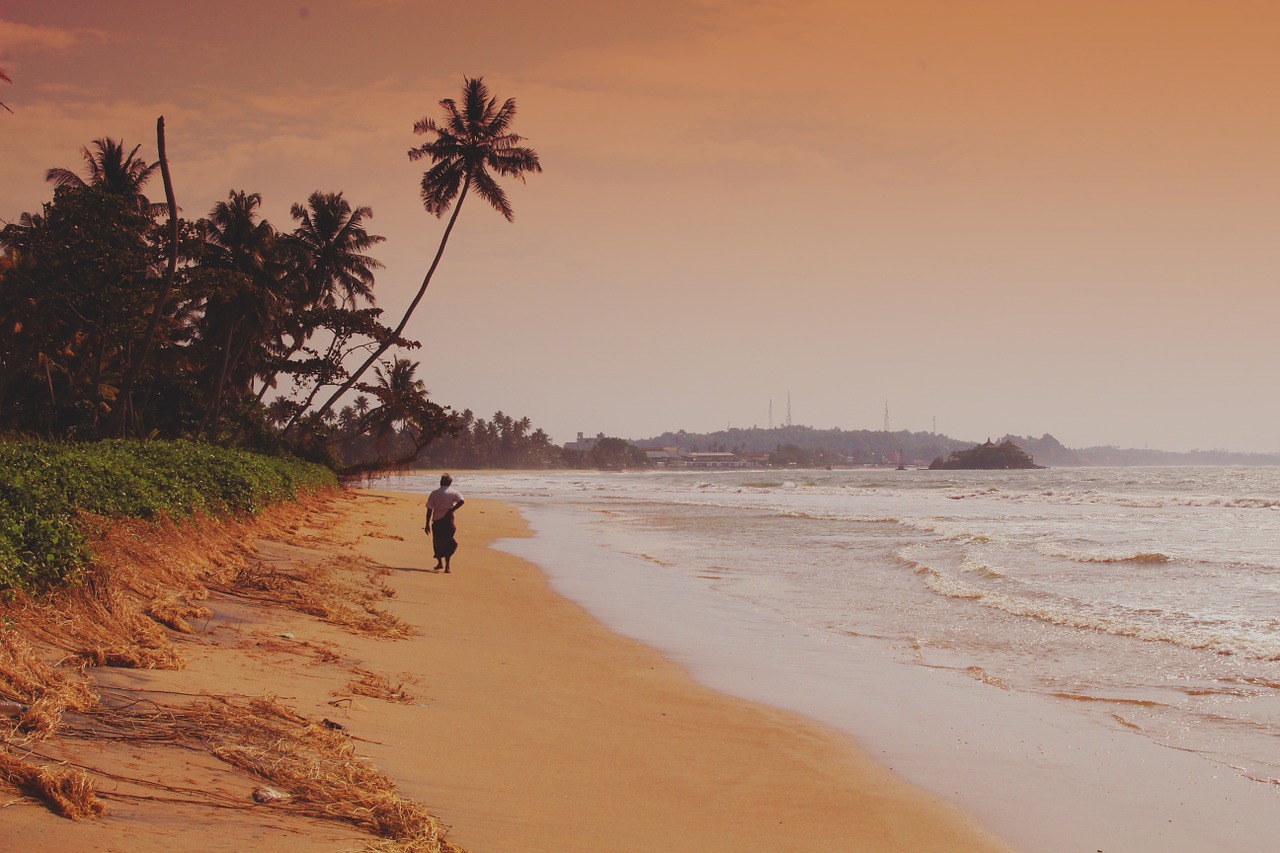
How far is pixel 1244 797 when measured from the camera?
5246 mm

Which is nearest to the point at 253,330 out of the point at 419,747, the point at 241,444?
the point at 241,444

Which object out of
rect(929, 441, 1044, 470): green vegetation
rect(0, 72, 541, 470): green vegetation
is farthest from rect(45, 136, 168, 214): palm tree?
rect(929, 441, 1044, 470): green vegetation

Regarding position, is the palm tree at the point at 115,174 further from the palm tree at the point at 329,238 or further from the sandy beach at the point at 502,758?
the sandy beach at the point at 502,758

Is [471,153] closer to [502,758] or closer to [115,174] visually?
[115,174]

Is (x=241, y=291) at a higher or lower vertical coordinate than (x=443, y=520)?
higher

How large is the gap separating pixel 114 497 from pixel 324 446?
3115 cm

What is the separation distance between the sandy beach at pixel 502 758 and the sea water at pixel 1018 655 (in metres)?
0.54

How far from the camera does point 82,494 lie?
783cm

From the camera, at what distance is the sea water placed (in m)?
5.26

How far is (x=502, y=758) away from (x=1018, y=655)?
6.06 metres

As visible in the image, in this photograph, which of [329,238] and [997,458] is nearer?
[329,238]

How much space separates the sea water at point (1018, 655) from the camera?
5262mm

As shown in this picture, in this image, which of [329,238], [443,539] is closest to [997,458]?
[329,238]

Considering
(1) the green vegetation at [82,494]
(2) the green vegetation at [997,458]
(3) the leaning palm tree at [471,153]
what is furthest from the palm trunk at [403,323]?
(2) the green vegetation at [997,458]
